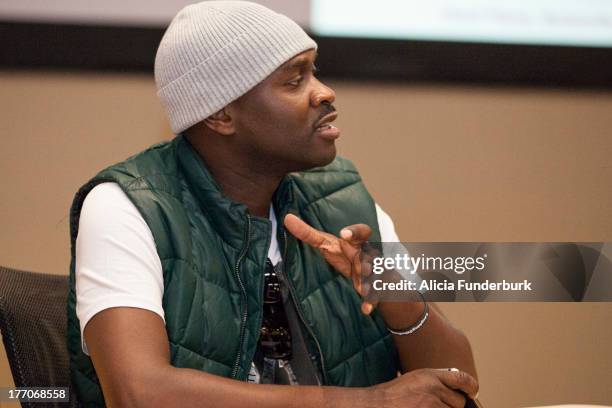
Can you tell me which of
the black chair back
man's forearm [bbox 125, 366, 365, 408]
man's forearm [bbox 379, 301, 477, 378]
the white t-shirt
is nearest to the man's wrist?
man's forearm [bbox 379, 301, 477, 378]

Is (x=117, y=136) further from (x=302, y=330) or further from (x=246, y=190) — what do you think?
(x=302, y=330)

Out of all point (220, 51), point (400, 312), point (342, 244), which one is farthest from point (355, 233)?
point (220, 51)

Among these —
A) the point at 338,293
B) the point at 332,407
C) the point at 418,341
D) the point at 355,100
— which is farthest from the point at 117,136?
the point at 332,407

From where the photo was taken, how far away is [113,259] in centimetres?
127

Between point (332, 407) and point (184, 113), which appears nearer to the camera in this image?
point (332, 407)

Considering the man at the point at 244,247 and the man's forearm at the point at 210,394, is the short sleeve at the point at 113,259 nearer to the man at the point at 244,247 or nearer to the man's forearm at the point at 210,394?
the man at the point at 244,247

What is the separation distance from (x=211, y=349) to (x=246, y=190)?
316mm

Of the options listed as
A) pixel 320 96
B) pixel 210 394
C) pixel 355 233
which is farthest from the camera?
pixel 320 96

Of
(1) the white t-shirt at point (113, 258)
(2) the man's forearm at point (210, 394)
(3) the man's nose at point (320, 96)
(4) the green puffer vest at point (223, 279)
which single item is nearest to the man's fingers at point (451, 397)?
A: (2) the man's forearm at point (210, 394)

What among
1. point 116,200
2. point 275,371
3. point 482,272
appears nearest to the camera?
point 116,200

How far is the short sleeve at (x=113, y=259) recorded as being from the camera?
1.24m

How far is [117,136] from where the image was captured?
2.17 metres

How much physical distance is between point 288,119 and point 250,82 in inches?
3.6

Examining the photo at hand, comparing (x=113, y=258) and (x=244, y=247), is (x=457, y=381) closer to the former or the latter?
(x=244, y=247)
